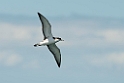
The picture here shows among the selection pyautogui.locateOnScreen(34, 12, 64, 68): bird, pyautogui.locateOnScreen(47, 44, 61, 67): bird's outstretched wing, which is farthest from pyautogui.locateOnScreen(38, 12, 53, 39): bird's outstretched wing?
pyautogui.locateOnScreen(47, 44, 61, 67): bird's outstretched wing

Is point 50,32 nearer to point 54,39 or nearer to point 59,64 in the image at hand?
point 54,39

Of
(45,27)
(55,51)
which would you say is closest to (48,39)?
(45,27)

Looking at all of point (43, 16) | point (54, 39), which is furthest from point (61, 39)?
point (43, 16)

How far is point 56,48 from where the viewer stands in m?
72.9

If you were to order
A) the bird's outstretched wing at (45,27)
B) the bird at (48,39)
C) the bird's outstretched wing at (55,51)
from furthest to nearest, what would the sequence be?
the bird's outstretched wing at (55,51)
the bird at (48,39)
the bird's outstretched wing at (45,27)

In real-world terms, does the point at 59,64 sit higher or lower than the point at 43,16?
lower

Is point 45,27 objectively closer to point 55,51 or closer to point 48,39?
point 48,39

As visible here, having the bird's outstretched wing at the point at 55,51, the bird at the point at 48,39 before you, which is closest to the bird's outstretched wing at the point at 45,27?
the bird at the point at 48,39

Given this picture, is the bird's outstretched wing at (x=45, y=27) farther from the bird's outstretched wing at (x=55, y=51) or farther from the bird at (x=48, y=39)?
the bird's outstretched wing at (x=55, y=51)

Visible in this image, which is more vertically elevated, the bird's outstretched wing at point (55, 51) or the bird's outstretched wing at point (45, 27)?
the bird's outstretched wing at point (45, 27)

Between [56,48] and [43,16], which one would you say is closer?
[43,16]

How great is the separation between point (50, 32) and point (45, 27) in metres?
1.29

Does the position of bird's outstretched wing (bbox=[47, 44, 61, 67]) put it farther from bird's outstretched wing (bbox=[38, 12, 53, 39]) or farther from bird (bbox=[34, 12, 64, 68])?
bird's outstretched wing (bbox=[38, 12, 53, 39])

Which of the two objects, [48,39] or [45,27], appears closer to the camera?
[45,27]
